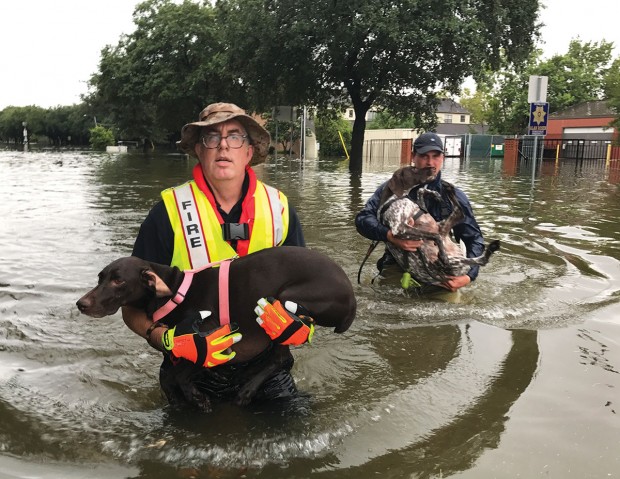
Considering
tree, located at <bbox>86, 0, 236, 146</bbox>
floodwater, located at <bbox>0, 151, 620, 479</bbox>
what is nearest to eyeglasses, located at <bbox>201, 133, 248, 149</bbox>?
floodwater, located at <bbox>0, 151, 620, 479</bbox>

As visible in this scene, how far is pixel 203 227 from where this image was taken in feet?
10.7

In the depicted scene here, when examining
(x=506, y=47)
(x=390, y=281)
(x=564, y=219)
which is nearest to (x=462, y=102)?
(x=506, y=47)

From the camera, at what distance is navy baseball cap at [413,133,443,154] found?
5752mm

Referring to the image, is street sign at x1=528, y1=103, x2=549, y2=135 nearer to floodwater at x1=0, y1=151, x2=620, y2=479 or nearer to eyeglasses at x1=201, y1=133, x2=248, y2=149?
floodwater at x1=0, y1=151, x2=620, y2=479

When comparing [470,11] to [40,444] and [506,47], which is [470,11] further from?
[40,444]

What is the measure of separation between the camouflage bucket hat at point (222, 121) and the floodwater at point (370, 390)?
5.01 feet

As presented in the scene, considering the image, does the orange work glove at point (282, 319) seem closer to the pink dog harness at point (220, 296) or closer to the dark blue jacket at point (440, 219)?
the pink dog harness at point (220, 296)

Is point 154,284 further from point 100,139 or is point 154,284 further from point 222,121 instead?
point 100,139

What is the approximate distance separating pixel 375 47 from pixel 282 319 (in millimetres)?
23312

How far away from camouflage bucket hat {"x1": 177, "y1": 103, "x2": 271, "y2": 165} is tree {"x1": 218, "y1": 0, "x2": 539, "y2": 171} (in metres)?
19.8

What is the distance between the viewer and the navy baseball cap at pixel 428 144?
18.9 feet

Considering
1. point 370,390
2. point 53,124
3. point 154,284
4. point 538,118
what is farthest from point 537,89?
point 53,124

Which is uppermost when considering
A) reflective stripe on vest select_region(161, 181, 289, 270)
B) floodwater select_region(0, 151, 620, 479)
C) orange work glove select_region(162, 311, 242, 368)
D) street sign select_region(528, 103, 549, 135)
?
street sign select_region(528, 103, 549, 135)

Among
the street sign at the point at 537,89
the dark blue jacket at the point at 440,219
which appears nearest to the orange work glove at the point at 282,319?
the dark blue jacket at the point at 440,219
